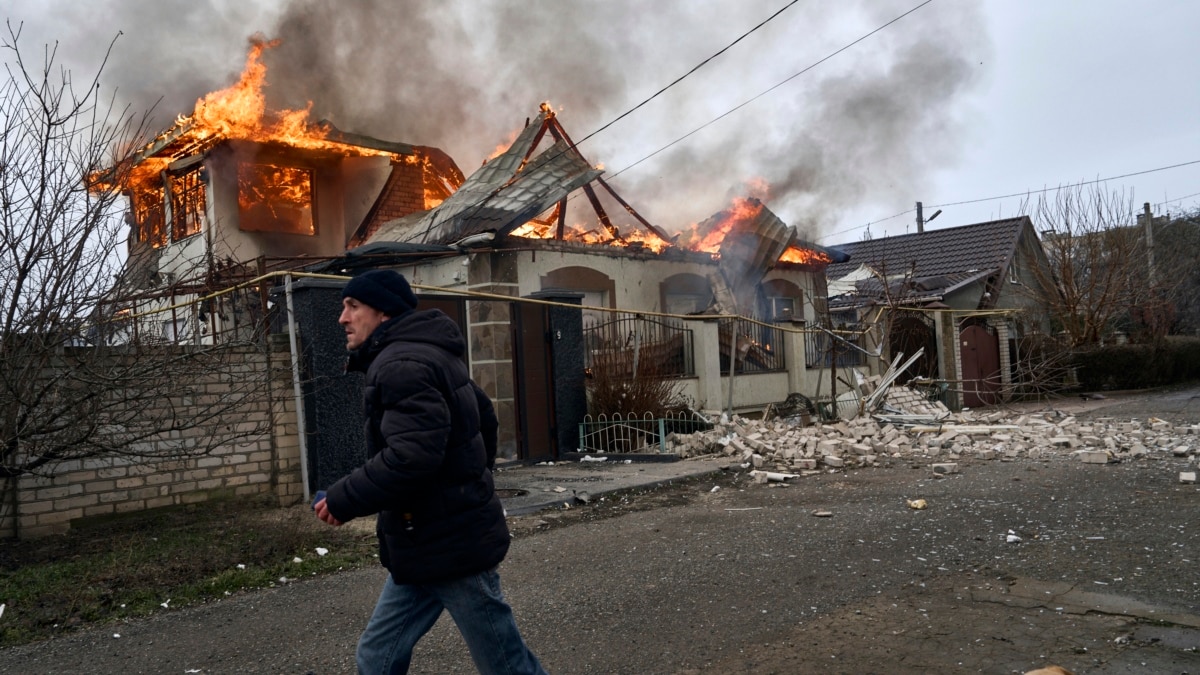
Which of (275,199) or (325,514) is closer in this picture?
(325,514)

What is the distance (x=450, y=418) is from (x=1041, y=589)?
3.58 metres

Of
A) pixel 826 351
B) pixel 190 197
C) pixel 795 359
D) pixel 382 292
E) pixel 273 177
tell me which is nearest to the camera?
pixel 382 292

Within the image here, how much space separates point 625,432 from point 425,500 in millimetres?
8917

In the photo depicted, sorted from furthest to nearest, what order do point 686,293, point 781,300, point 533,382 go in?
point 781,300 → point 686,293 → point 533,382

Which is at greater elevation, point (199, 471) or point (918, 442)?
point (199, 471)

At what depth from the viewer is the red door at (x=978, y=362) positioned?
19750 mm

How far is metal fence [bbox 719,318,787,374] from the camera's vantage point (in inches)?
576

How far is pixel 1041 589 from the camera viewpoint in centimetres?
479

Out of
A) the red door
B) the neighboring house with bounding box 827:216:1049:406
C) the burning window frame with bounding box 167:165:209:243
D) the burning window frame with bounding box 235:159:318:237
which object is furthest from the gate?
the burning window frame with bounding box 167:165:209:243

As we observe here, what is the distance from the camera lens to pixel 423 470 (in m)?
2.74

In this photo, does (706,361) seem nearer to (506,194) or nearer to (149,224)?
(506,194)

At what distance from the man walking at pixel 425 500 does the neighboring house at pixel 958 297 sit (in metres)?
12.4

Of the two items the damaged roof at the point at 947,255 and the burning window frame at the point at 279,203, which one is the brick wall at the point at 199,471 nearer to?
the burning window frame at the point at 279,203

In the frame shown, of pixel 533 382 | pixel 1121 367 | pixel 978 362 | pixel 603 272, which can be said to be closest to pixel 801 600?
pixel 533 382
